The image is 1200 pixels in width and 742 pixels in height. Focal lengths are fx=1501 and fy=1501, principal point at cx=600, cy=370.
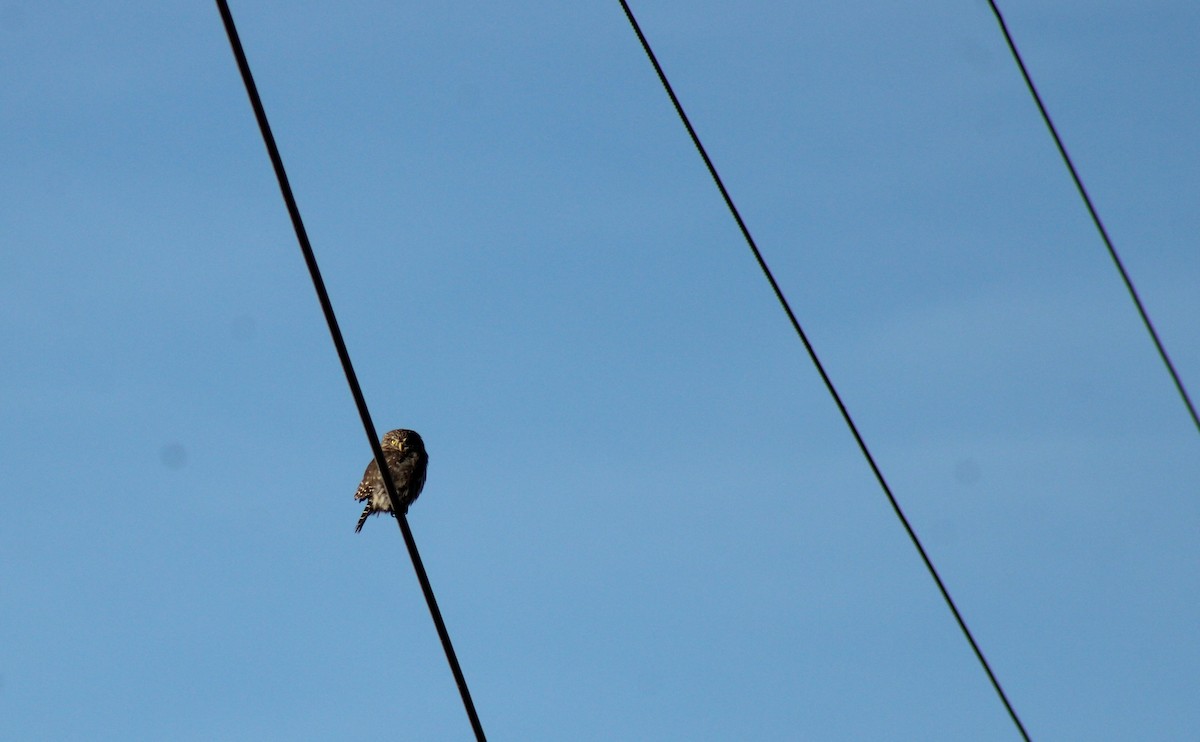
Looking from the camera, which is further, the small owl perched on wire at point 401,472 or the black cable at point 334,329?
the small owl perched on wire at point 401,472

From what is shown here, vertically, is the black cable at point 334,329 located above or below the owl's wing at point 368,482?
below

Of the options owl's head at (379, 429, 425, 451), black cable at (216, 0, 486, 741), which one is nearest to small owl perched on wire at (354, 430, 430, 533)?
owl's head at (379, 429, 425, 451)

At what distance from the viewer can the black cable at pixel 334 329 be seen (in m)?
5.92

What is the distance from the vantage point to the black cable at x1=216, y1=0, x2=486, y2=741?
5918 mm

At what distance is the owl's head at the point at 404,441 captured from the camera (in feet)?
73.7

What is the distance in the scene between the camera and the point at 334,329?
6125 mm

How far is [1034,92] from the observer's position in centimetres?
952

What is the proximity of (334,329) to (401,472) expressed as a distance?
15955 mm

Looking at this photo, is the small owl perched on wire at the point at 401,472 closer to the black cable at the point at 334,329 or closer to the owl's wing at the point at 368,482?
the owl's wing at the point at 368,482

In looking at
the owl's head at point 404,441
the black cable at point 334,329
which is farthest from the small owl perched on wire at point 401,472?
the black cable at point 334,329

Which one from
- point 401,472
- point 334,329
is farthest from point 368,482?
point 334,329

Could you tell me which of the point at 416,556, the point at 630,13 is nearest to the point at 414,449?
the point at 630,13

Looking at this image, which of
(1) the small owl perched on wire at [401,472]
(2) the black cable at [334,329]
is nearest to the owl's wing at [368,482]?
(1) the small owl perched on wire at [401,472]

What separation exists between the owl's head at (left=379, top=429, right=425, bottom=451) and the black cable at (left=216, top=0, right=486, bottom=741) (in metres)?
16.0
